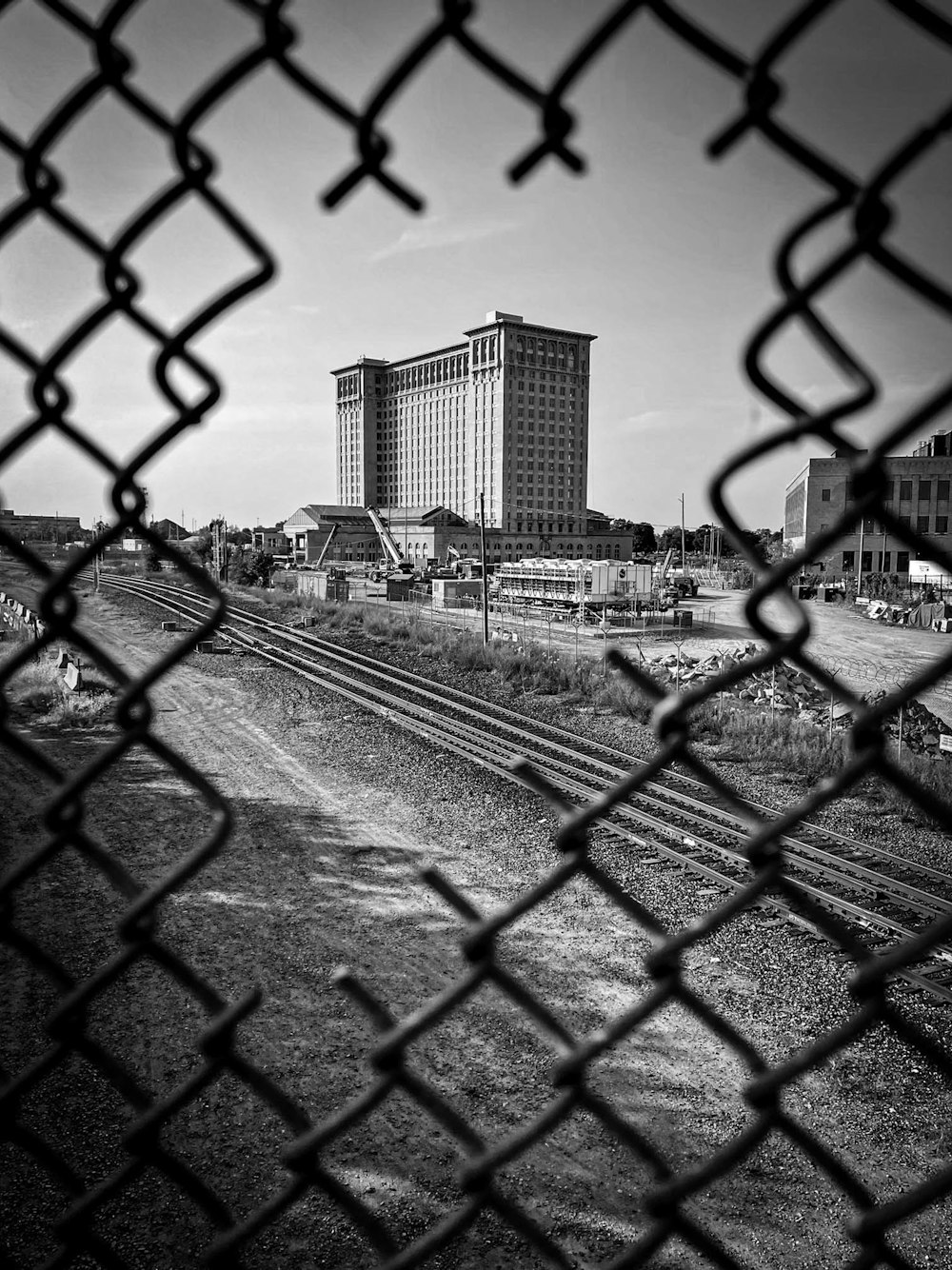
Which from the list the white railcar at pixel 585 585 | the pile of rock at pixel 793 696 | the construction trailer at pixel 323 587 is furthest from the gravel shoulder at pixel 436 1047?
the construction trailer at pixel 323 587

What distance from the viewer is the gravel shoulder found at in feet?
15.1

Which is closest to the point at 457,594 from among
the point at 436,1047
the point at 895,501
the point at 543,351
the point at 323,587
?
the point at 323,587

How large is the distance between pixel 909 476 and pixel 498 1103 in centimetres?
5607

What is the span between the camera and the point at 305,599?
4025 cm

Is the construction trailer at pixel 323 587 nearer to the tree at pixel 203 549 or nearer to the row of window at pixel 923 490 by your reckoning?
the tree at pixel 203 549

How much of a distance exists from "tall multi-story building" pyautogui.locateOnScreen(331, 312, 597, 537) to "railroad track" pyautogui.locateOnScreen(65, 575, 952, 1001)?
275 ft

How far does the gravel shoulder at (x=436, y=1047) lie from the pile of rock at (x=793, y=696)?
5157 millimetres

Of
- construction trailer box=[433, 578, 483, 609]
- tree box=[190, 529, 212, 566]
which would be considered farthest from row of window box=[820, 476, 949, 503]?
tree box=[190, 529, 212, 566]

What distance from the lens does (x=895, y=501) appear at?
43750mm

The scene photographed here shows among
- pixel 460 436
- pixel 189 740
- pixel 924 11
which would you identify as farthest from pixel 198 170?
pixel 460 436

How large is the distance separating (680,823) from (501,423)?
10163cm

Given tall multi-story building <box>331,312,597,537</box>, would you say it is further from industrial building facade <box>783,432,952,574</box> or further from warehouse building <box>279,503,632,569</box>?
industrial building facade <box>783,432,952,574</box>

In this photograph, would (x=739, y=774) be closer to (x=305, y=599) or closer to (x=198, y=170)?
(x=198, y=170)

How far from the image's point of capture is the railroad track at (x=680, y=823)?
26.2 feet
